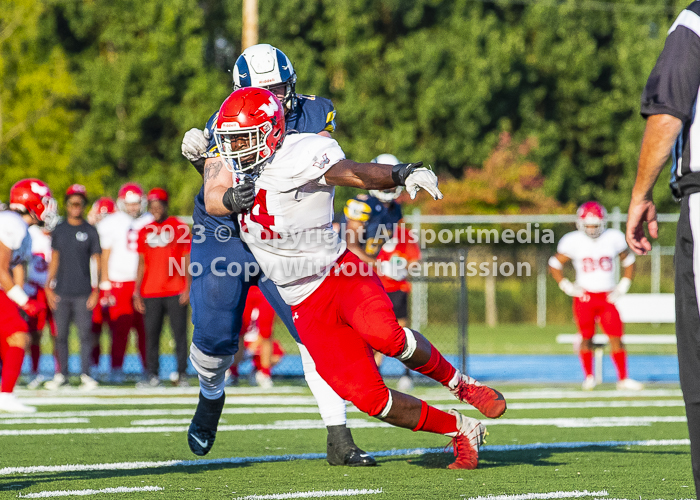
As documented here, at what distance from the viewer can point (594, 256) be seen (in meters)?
10.0

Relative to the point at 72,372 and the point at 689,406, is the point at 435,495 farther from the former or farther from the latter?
the point at 72,372

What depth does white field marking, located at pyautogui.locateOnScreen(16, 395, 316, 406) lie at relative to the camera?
8.16 meters

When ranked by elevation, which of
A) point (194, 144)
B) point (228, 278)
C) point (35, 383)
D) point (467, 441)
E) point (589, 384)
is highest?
point (194, 144)

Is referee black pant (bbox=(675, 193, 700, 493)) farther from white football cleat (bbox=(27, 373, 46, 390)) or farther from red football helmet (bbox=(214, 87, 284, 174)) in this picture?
white football cleat (bbox=(27, 373, 46, 390))

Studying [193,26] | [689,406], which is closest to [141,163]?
[193,26]

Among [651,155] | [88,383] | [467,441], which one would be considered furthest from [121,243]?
[651,155]

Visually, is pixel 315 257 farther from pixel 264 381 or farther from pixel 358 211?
pixel 264 381

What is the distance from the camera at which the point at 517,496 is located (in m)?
4.04

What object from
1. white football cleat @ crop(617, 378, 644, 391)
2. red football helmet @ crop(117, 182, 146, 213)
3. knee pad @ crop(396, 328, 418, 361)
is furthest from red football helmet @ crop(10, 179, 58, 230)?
white football cleat @ crop(617, 378, 644, 391)

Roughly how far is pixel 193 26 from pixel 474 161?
900cm

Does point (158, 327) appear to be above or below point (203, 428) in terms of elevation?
below

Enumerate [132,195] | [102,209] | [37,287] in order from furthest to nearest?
[102,209] → [132,195] → [37,287]

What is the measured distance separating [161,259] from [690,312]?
23.9 feet

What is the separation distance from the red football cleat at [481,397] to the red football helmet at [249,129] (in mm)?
1430
